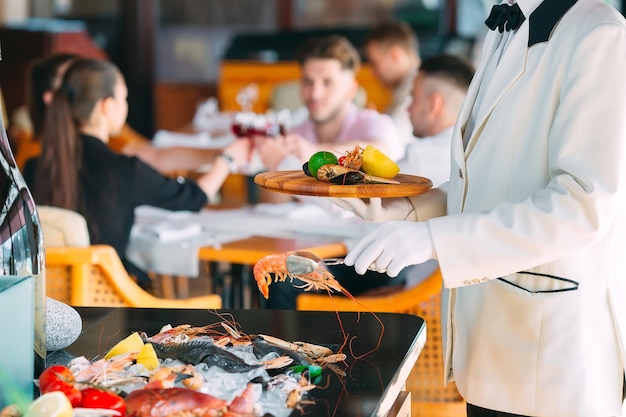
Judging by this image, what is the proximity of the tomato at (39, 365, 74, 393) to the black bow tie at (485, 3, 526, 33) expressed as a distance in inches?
40.9

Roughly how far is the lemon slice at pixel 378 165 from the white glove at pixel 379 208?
56mm

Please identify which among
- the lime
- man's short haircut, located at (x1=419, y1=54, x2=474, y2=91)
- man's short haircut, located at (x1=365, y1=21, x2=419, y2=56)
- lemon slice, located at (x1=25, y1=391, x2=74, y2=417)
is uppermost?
man's short haircut, located at (x1=365, y1=21, x2=419, y2=56)

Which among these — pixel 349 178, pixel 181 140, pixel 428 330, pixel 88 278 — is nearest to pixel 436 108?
pixel 428 330

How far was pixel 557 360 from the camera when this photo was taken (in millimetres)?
1778

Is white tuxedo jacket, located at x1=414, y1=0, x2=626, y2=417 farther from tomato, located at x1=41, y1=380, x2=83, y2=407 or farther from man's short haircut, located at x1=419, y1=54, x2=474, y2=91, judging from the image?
man's short haircut, located at x1=419, y1=54, x2=474, y2=91

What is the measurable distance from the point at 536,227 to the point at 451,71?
1.81m

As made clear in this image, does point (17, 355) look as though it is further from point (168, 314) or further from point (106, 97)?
point (106, 97)

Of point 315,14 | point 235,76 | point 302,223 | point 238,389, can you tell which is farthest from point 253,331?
point 315,14

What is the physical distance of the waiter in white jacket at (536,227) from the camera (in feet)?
5.29

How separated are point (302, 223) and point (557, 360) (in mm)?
2107

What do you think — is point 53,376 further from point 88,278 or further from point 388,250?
point 88,278

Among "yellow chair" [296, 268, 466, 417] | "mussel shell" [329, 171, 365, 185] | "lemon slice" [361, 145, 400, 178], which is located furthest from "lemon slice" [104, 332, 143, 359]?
"yellow chair" [296, 268, 466, 417]

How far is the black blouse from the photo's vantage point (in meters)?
3.54

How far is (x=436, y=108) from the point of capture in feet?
11.1
